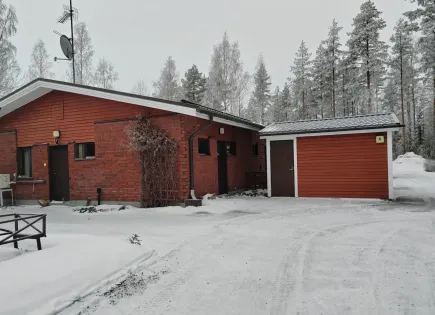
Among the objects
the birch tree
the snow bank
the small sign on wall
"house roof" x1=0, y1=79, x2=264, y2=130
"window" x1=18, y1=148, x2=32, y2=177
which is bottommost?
the snow bank

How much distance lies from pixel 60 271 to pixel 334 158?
8.04 m

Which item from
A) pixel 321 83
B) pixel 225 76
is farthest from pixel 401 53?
pixel 225 76

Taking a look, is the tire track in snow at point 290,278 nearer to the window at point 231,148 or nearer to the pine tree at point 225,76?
the window at point 231,148

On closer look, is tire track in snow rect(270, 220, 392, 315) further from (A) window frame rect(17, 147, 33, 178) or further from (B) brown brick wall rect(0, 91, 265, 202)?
(A) window frame rect(17, 147, 33, 178)

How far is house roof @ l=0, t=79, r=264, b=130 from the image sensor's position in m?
7.92

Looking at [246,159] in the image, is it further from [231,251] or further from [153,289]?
[153,289]

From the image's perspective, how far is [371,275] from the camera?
130 inches

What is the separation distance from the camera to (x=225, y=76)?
2423cm

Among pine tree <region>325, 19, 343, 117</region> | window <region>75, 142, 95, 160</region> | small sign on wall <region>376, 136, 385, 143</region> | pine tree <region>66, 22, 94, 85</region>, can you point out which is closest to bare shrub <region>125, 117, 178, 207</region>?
window <region>75, 142, 95, 160</region>

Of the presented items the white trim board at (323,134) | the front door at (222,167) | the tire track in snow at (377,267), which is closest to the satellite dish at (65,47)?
the front door at (222,167)

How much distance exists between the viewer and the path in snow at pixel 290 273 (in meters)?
2.67

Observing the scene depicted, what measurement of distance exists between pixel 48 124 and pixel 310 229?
356 inches

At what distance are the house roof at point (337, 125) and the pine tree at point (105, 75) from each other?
1789 cm

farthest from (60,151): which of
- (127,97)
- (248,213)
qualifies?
(248,213)
